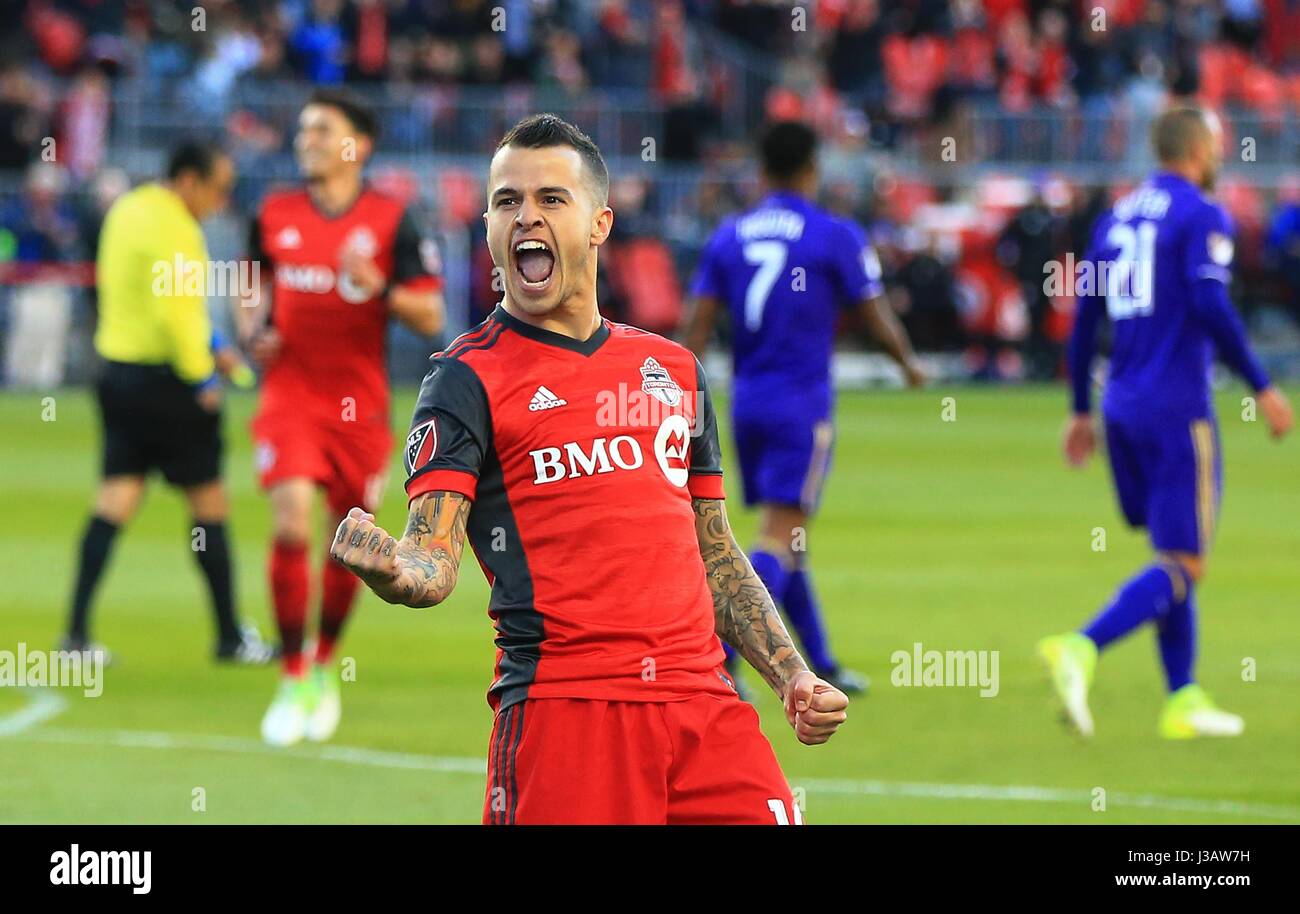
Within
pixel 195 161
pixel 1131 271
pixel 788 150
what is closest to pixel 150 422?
pixel 195 161

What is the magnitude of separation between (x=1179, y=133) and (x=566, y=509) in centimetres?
557

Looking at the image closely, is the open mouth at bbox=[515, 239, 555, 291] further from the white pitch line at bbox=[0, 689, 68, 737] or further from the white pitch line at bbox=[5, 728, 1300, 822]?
the white pitch line at bbox=[0, 689, 68, 737]

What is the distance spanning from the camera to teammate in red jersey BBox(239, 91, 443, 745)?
9625 mm

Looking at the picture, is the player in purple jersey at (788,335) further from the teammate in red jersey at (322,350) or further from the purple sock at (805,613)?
the teammate in red jersey at (322,350)

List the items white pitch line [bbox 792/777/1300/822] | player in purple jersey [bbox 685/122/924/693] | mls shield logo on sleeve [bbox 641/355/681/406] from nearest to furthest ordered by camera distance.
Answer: mls shield logo on sleeve [bbox 641/355/681/406] → white pitch line [bbox 792/777/1300/822] → player in purple jersey [bbox 685/122/924/693]

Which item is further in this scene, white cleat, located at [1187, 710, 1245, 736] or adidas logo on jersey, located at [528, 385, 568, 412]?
white cleat, located at [1187, 710, 1245, 736]

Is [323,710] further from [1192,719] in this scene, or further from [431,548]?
[431,548]

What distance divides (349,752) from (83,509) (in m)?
9.81

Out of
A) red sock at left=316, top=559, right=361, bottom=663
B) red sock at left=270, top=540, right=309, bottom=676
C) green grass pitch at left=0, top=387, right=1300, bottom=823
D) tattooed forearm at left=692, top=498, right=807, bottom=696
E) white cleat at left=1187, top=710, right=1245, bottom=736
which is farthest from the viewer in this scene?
red sock at left=316, top=559, right=361, bottom=663

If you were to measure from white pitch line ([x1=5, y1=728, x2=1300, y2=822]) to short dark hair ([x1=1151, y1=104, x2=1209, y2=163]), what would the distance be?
2855 millimetres

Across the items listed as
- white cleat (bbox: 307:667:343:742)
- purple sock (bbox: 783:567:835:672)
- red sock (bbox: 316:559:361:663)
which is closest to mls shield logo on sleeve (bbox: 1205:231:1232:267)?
purple sock (bbox: 783:567:835:672)

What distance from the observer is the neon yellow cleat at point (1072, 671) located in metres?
8.96

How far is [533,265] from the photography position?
4707 mm
